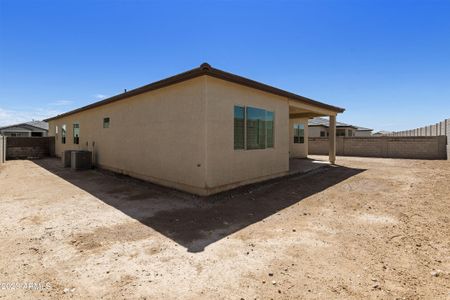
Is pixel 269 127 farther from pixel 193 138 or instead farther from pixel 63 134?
pixel 63 134

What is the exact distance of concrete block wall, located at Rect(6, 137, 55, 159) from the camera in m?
17.2

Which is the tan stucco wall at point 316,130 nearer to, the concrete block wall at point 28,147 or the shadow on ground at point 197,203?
the shadow on ground at point 197,203

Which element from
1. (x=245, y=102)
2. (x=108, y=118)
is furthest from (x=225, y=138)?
(x=108, y=118)

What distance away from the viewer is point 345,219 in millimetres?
4910

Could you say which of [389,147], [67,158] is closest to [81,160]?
[67,158]

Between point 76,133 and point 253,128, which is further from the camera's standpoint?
point 76,133

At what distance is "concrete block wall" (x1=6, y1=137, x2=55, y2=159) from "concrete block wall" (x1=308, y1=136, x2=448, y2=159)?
21430mm

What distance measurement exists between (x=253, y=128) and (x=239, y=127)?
681 millimetres

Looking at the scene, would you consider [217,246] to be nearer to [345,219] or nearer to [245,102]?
[345,219]

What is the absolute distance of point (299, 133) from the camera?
1708cm

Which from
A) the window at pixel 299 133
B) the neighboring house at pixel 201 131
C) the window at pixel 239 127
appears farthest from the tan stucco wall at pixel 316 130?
the window at pixel 239 127

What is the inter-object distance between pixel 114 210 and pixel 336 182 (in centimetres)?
724

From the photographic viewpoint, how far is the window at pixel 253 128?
747 centimetres

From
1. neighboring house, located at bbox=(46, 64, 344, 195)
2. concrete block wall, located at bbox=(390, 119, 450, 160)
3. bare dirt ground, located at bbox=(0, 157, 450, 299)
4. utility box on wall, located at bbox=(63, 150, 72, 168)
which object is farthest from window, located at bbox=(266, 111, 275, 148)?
concrete block wall, located at bbox=(390, 119, 450, 160)
